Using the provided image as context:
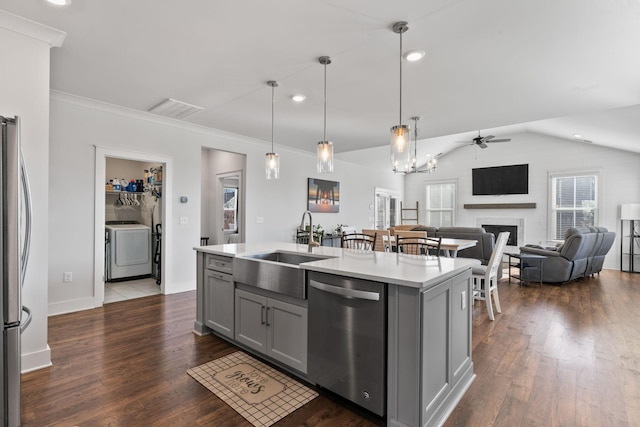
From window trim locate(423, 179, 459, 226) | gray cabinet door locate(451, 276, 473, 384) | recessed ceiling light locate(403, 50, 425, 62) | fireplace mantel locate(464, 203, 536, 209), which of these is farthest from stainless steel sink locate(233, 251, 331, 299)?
window trim locate(423, 179, 459, 226)

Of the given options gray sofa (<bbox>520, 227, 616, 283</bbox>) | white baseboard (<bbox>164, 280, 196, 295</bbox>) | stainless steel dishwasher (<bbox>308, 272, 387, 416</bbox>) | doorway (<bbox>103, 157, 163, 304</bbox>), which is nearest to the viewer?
stainless steel dishwasher (<bbox>308, 272, 387, 416</bbox>)

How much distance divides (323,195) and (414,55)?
16.4ft

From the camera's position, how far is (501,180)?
9227mm

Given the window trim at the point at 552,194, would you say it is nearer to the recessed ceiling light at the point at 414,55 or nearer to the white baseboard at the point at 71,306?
the recessed ceiling light at the point at 414,55

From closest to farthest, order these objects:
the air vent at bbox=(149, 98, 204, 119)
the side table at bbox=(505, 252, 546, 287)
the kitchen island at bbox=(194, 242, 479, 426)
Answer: the kitchen island at bbox=(194, 242, 479, 426) < the air vent at bbox=(149, 98, 204, 119) < the side table at bbox=(505, 252, 546, 287)

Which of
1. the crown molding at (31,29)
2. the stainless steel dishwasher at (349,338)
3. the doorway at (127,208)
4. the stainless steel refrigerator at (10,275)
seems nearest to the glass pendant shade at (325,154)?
the stainless steel dishwasher at (349,338)

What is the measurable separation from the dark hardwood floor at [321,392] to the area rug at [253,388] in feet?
0.23

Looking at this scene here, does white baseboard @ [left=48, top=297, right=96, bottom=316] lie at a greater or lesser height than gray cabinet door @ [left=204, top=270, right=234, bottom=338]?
lesser

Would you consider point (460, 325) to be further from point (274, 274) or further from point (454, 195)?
point (454, 195)

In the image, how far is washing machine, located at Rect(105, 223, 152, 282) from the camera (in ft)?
17.6

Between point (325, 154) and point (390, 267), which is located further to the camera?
point (325, 154)

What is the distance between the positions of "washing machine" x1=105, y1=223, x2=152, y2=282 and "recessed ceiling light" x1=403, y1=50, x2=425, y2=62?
5.10 meters

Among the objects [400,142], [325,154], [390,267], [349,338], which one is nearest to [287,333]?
[349,338]

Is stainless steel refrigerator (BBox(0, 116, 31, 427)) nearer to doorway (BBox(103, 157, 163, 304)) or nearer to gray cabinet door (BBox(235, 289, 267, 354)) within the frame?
gray cabinet door (BBox(235, 289, 267, 354))
